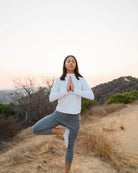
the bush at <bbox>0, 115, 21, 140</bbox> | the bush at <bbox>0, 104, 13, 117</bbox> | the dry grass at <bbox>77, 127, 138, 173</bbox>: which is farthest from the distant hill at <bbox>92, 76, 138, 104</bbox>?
the dry grass at <bbox>77, 127, 138, 173</bbox>

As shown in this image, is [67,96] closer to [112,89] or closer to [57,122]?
[57,122]

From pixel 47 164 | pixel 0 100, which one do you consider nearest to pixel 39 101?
pixel 0 100

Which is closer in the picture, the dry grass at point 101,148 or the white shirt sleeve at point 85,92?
the white shirt sleeve at point 85,92

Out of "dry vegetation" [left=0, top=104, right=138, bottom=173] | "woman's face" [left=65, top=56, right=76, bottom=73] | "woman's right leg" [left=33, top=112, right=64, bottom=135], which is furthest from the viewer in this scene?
"dry vegetation" [left=0, top=104, right=138, bottom=173]

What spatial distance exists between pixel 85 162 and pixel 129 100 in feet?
37.8

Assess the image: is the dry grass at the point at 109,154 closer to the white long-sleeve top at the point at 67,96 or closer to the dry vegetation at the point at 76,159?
the dry vegetation at the point at 76,159

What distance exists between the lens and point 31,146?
3.52 meters

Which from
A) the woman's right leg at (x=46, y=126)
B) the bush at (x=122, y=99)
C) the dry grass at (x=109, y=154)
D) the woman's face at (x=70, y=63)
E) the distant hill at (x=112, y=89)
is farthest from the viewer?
the distant hill at (x=112, y=89)

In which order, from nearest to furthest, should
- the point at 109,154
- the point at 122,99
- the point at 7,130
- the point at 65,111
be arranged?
the point at 65,111
the point at 109,154
the point at 7,130
the point at 122,99

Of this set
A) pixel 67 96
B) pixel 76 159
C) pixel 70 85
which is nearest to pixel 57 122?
pixel 67 96

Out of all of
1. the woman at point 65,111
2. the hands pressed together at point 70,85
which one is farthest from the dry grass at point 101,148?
the hands pressed together at point 70,85

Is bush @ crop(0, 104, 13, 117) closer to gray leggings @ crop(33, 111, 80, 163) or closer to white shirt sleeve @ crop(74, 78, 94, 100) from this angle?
gray leggings @ crop(33, 111, 80, 163)

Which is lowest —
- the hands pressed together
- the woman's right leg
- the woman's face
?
the woman's right leg

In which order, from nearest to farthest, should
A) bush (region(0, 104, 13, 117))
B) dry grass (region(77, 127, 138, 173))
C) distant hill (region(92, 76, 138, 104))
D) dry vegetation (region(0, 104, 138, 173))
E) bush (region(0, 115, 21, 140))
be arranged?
dry vegetation (region(0, 104, 138, 173)) → dry grass (region(77, 127, 138, 173)) → bush (region(0, 115, 21, 140)) → bush (region(0, 104, 13, 117)) → distant hill (region(92, 76, 138, 104))
